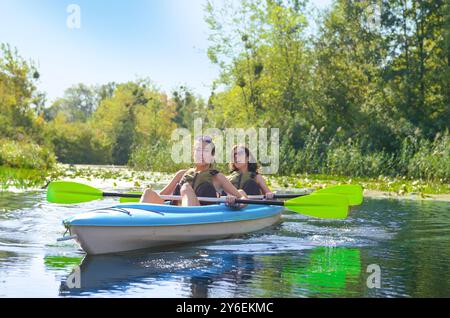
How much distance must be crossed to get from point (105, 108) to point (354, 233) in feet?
143

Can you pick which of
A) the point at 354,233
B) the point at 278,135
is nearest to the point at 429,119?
the point at 278,135

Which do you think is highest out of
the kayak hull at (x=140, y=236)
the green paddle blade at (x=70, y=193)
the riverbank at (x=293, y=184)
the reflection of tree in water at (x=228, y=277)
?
the green paddle blade at (x=70, y=193)

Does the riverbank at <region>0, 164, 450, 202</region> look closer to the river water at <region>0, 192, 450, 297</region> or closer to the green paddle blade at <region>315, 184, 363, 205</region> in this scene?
the green paddle blade at <region>315, 184, 363, 205</region>

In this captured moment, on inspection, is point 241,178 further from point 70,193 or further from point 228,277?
point 228,277

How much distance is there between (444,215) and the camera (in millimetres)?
11570

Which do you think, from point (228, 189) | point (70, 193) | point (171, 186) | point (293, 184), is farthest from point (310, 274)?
point (293, 184)

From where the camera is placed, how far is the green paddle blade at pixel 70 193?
8.32m

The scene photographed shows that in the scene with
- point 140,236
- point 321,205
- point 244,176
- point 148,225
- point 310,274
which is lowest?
point 310,274

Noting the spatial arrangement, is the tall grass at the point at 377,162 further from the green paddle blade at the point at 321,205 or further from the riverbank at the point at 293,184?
the green paddle blade at the point at 321,205

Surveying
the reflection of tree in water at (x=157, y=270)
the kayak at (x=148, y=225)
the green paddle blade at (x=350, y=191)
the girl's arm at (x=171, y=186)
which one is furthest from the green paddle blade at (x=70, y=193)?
the green paddle blade at (x=350, y=191)

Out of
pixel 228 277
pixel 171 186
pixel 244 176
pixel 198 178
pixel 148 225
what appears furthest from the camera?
pixel 244 176

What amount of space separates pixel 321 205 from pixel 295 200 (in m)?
0.30

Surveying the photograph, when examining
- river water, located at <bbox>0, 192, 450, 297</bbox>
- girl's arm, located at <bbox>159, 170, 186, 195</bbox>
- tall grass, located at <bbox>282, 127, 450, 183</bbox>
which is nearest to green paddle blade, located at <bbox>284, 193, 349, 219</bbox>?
river water, located at <bbox>0, 192, 450, 297</bbox>

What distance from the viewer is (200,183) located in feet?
27.5
